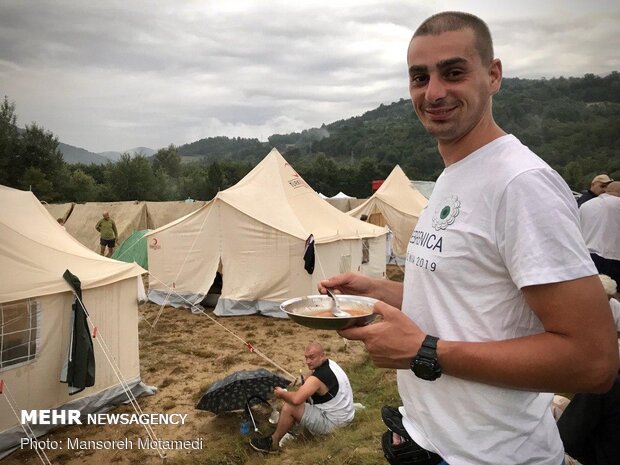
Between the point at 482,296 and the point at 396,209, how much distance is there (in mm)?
14694

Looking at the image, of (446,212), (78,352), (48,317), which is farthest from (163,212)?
(446,212)

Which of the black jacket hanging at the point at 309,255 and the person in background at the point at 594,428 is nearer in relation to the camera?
the person in background at the point at 594,428

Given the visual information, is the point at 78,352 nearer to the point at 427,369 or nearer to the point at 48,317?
the point at 48,317

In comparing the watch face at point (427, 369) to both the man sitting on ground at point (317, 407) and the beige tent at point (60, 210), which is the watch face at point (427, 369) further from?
the beige tent at point (60, 210)

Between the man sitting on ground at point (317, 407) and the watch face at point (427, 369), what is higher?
the watch face at point (427, 369)

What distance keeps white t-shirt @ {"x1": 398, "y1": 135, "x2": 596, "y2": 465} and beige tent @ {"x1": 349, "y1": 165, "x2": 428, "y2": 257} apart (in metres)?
13.8

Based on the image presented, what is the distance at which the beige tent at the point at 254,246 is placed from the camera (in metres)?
9.12

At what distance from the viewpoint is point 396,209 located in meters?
15.4

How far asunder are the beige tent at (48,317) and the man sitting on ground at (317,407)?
219 centimetres

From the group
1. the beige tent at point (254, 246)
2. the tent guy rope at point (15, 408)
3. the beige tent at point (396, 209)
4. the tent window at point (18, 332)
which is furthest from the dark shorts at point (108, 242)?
the tent guy rope at point (15, 408)

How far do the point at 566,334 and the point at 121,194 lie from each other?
130 ft

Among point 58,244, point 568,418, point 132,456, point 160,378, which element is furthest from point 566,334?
point 160,378

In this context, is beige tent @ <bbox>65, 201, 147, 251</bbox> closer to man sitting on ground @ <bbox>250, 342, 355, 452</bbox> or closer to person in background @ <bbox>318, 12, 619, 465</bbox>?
man sitting on ground @ <bbox>250, 342, 355, 452</bbox>

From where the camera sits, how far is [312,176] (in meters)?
47.8
